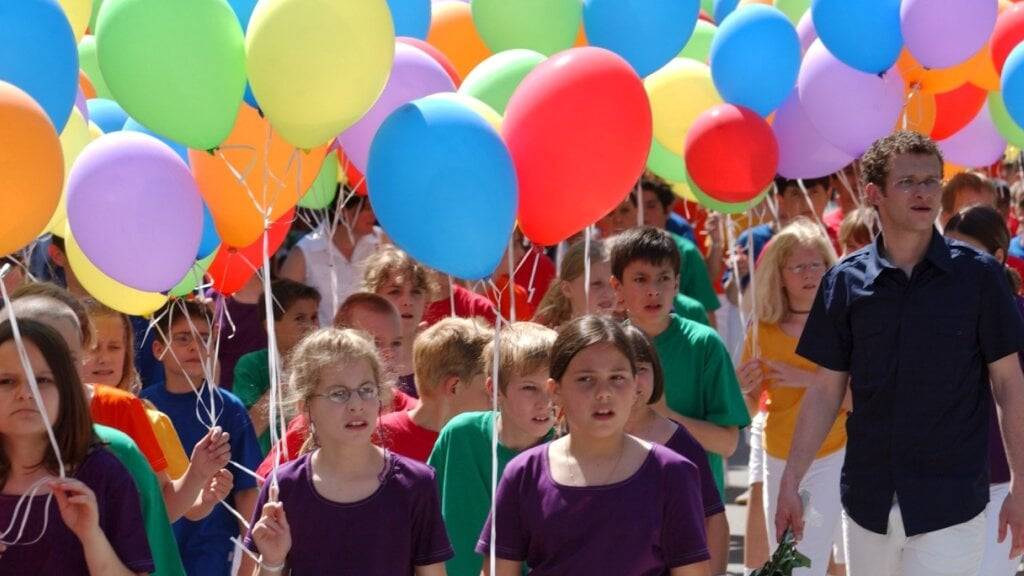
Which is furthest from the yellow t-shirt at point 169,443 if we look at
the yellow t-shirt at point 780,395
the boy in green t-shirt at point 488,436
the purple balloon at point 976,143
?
the purple balloon at point 976,143

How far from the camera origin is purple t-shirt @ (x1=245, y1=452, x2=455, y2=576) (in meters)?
4.33

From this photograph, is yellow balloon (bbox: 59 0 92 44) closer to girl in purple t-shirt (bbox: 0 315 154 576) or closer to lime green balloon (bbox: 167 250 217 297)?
lime green balloon (bbox: 167 250 217 297)

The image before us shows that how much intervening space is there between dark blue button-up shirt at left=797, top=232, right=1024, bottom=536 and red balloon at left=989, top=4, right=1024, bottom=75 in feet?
8.82

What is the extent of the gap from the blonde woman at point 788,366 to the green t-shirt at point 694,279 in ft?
6.13

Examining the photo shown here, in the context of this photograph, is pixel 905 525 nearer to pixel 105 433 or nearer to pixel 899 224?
pixel 899 224

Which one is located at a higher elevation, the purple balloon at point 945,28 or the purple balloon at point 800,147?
the purple balloon at point 945,28

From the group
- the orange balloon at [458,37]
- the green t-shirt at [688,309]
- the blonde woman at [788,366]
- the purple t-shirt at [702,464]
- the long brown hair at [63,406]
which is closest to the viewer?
the long brown hair at [63,406]

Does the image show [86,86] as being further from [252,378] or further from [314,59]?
[314,59]

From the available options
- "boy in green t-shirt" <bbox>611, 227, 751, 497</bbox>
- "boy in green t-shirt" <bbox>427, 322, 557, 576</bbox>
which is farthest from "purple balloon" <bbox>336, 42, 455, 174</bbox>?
"boy in green t-shirt" <bbox>427, 322, 557, 576</bbox>

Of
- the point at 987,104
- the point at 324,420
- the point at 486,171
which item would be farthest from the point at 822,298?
the point at 987,104

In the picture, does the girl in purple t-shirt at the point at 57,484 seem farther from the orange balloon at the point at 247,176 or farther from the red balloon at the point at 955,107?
the red balloon at the point at 955,107

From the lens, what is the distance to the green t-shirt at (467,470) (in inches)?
204

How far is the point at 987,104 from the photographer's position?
8602 millimetres

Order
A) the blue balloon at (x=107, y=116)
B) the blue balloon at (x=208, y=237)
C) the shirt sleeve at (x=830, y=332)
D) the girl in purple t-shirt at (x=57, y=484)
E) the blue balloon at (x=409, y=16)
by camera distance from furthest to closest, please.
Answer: the blue balloon at (x=409, y=16) < the blue balloon at (x=107, y=116) < the blue balloon at (x=208, y=237) < the shirt sleeve at (x=830, y=332) < the girl in purple t-shirt at (x=57, y=484)
